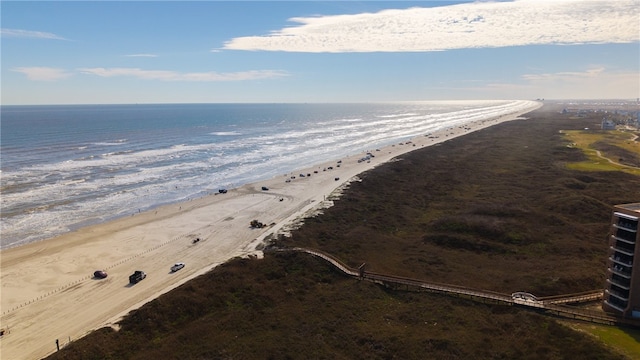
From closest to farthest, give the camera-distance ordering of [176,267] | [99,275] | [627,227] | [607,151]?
[627,227] → [99,275] → [176,267] → [607,151]

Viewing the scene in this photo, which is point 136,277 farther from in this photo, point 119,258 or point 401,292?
point 401,292

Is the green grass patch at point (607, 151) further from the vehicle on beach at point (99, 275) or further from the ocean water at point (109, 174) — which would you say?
the vehicle on beach at point (99, 275)

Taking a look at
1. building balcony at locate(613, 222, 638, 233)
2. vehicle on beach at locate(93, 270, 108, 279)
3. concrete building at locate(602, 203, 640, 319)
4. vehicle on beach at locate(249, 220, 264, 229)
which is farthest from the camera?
vehicle on beach at locate(249, 220, 264, 229)

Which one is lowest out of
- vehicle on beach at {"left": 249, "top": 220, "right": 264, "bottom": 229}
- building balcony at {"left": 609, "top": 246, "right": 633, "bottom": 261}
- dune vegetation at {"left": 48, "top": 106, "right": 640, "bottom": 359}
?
dune vegetation at {"left": 48, "top": 106, "right": 640, "bottom": 359}

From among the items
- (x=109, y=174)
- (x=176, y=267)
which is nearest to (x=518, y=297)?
(x=176, y=267)

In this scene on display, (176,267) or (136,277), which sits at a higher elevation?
(136,277)

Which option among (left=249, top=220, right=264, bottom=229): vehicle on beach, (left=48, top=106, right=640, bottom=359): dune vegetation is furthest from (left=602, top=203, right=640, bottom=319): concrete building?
(left=249, top=220, right=264, bottom=229): vehicle on beach

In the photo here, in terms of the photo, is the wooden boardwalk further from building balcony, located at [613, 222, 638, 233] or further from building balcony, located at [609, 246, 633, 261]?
building balcony, located at [613, 222, 638, 233]
